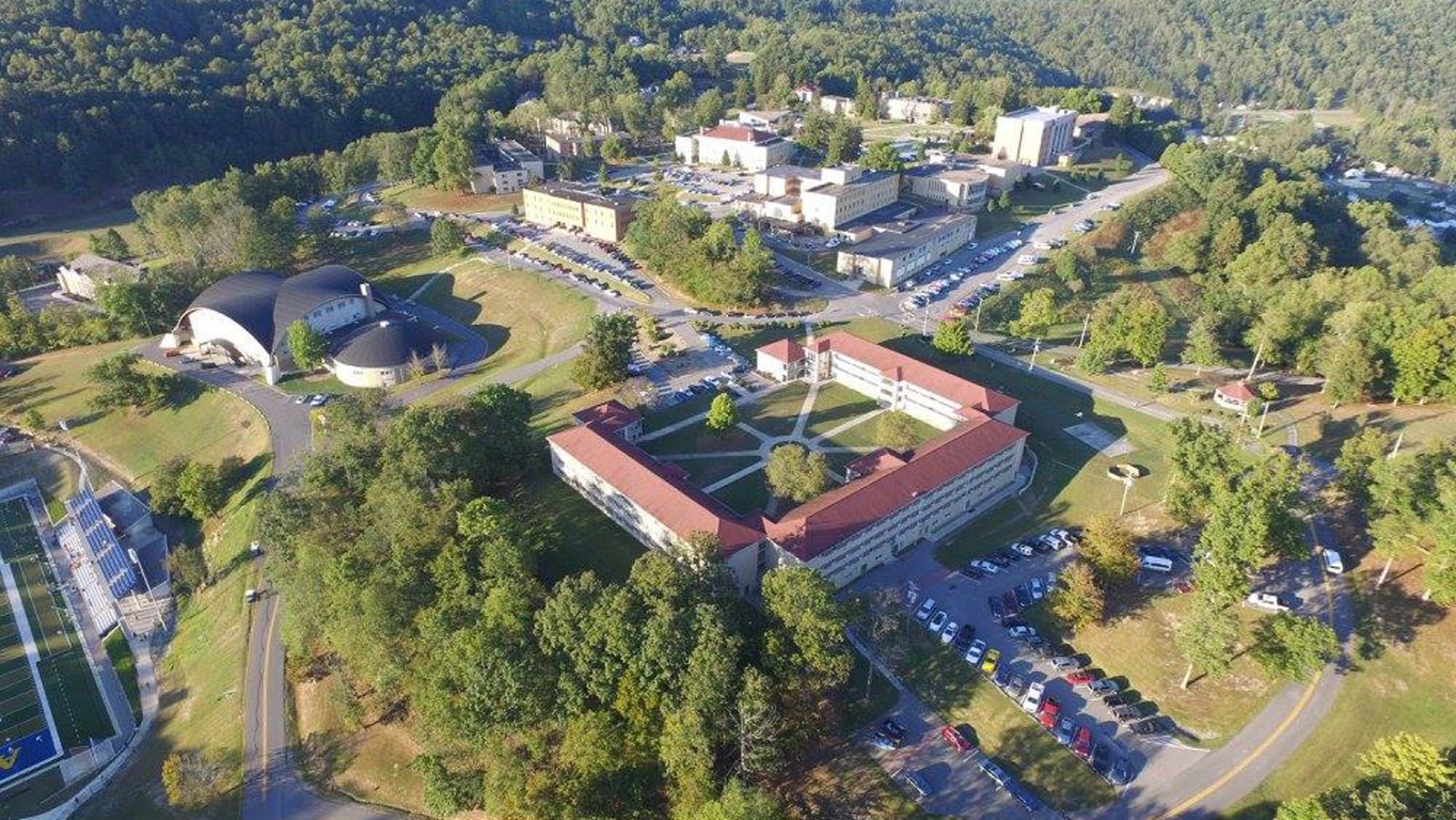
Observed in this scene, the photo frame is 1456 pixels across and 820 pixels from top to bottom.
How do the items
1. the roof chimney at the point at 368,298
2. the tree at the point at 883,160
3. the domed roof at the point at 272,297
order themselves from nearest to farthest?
the domed roof at the point at 272,297
the roof chimney at the point at 368,298
the tree at the point at 883,160

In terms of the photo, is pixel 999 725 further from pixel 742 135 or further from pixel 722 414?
pixel 742 135

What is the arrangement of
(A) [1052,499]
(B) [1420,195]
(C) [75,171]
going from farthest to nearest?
(B) [1420,195], (C) [75,171], (A) [1052,499]

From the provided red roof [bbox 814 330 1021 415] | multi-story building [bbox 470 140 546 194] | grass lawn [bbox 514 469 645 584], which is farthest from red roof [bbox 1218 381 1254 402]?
multi-story building [bbox 470 140 546 194]

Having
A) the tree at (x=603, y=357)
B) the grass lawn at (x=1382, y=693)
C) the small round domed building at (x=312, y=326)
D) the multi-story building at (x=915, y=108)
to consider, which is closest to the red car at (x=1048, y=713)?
the grass lawn at (x=1382, y=693)

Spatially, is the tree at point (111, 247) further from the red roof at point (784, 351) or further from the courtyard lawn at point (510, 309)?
the red roof at point (784, 351)

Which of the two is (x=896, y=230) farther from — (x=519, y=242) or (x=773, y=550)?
(x=773, y=550)

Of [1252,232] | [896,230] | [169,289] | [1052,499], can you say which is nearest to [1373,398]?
[1052,499]

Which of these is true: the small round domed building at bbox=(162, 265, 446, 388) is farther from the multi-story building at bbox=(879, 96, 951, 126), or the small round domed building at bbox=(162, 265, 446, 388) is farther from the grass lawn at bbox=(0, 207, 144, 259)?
the multi-story building at bbox=(879, 96, 951, 126)

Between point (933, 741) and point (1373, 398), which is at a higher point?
point (1373, 398)
